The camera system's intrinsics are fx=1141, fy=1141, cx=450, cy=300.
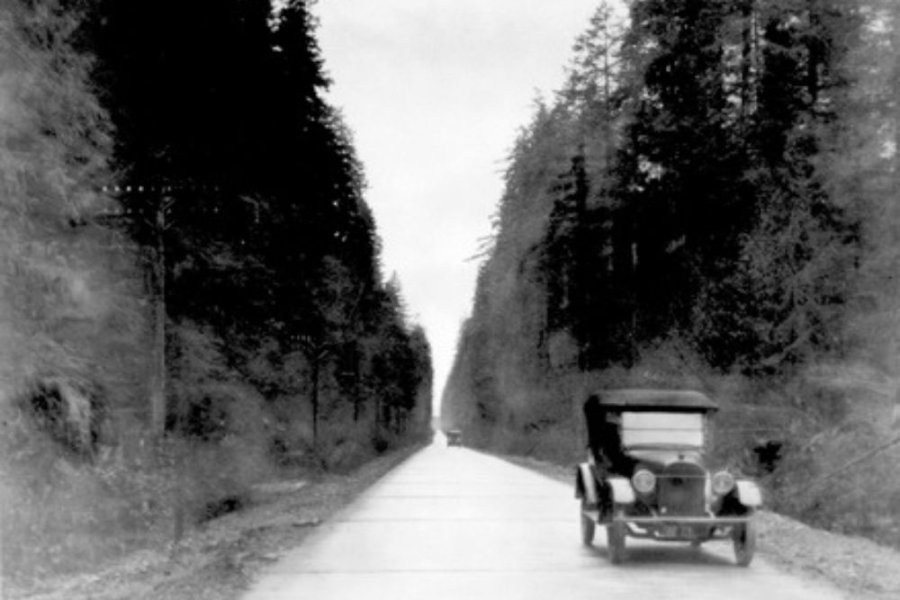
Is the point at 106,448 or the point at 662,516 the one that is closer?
the point at 662,516

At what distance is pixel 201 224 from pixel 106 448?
6.35m

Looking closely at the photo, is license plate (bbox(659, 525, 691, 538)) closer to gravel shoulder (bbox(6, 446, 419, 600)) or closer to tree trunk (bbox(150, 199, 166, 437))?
gravel shoulder (bbox(6, 446, 419, 600))

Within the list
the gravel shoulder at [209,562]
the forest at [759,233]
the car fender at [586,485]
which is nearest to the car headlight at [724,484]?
the car fender at [586,485]

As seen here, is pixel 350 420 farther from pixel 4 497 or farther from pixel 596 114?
pixel 4 497

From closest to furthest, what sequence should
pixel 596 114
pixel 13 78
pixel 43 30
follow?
pixel 13 78 → pixel 43 30 → pixel 596 114

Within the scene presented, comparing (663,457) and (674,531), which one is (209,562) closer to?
(674,531)

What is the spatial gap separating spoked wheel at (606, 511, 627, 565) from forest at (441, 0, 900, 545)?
760 centimetres

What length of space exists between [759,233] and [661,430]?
12849 millimetres

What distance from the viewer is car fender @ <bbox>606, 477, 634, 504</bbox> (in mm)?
14453

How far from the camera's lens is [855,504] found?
22.1 meters

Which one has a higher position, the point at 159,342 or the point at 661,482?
the point at 159,342

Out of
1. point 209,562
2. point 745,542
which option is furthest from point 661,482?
point 209,562

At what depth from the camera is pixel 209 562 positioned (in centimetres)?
1420

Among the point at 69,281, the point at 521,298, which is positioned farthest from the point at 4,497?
the point at 521,298
